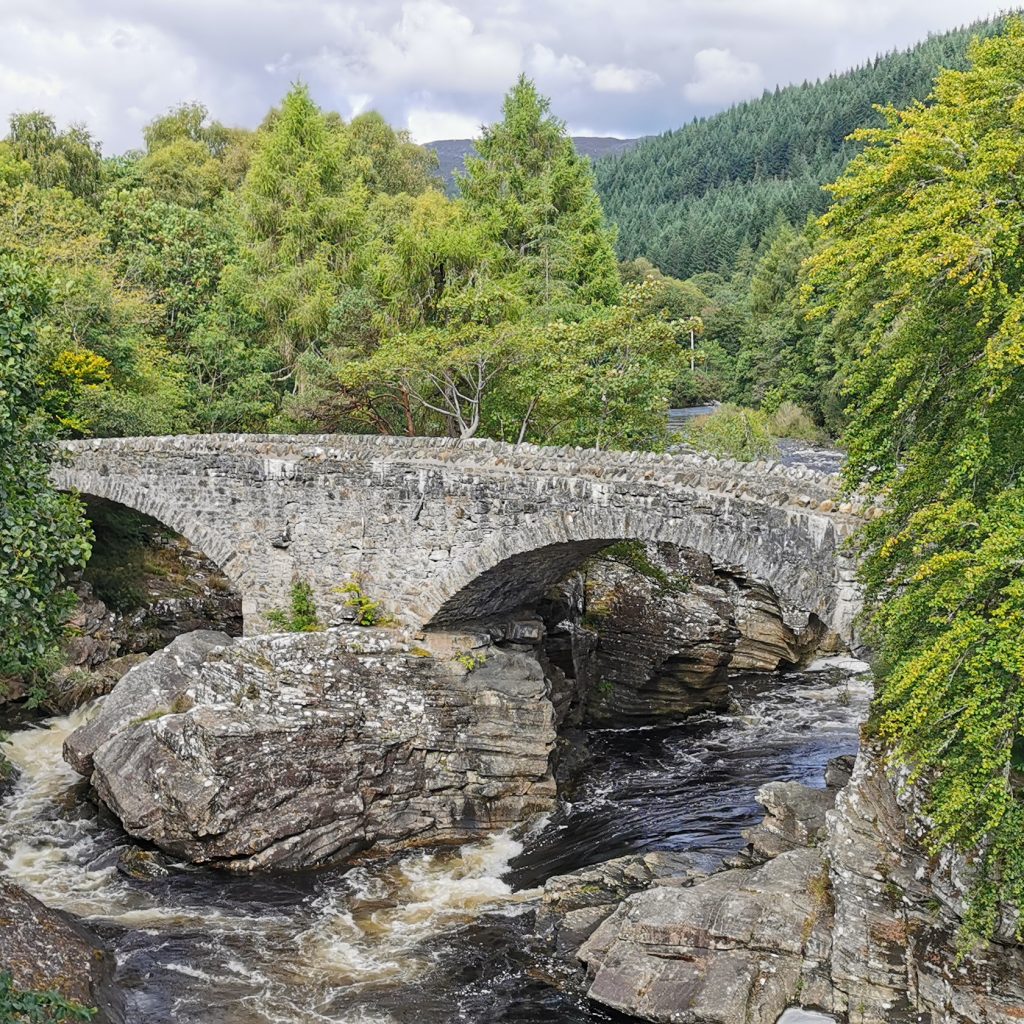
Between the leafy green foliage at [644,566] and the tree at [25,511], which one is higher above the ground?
the tree at [25,511]

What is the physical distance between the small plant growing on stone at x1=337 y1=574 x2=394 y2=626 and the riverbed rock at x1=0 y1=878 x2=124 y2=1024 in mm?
8245

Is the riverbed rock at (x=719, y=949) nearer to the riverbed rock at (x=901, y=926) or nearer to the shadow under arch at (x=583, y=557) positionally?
the riverbed rock at (x=901, y=926)

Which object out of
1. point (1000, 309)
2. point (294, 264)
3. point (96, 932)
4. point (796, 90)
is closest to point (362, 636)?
point (96, 932)

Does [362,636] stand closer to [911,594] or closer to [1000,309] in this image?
[911,594]

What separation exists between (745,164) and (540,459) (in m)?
152

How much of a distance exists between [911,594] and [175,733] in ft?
38.9

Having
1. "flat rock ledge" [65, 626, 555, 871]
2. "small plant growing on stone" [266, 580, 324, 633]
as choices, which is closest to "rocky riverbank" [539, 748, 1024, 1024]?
"flat rock ledge" [65, 626, 555, 871]

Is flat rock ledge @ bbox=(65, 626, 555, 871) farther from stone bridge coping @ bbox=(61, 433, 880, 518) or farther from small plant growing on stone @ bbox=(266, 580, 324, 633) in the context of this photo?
stone bridge coping @ bbox=(61, 433, 880, 518)

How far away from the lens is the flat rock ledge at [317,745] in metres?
16.5

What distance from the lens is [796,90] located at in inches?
7126

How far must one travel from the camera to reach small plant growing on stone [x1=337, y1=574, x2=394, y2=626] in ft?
66.8

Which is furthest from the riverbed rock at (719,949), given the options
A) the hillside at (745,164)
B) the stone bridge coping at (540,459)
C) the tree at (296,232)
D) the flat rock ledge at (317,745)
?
the hillside at (745,164)

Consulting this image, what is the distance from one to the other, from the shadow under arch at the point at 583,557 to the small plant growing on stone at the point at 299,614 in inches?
108

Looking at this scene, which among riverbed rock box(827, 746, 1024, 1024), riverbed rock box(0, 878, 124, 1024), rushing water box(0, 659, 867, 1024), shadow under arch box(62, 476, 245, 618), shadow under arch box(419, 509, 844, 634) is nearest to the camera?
riverbed rock box(827, 746, 1024, 1024)
